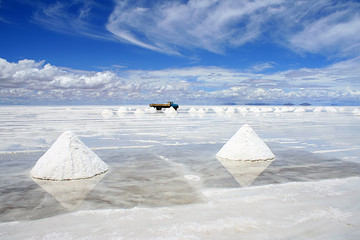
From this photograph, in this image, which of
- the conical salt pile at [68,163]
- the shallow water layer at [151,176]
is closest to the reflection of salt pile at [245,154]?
the shallow water layer at [151,176]

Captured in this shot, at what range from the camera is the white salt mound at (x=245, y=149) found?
8.27 m

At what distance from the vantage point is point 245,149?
838cm

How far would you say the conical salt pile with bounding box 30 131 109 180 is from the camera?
6191 millimetres

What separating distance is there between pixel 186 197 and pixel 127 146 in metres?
6.41

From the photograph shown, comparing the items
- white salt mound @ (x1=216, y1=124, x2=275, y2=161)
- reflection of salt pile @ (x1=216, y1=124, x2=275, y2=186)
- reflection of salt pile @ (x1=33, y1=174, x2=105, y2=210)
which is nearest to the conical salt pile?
reflection of salt pile @ (x1=33, y1=174, x2=105, y2=210)

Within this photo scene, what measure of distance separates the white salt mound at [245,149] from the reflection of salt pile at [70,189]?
4.15 meters

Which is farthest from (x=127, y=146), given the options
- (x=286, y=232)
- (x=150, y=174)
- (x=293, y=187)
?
(x=286, y=232)

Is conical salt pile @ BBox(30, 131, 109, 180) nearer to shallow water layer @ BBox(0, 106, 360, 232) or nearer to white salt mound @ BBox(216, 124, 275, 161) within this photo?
shallow water layer @ BBox(0, 106, 360, 232)

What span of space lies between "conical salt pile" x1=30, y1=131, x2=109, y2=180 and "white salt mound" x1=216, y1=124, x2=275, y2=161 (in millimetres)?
3983

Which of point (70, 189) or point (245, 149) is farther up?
point (245, 149)

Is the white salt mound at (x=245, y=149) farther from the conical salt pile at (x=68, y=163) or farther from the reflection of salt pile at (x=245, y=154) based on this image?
the conical salt pile at (x=68, y=163)

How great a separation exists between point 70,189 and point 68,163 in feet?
3.60

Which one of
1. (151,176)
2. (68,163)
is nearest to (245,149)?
(151,176)

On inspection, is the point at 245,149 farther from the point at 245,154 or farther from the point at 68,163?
the point at 68,163
